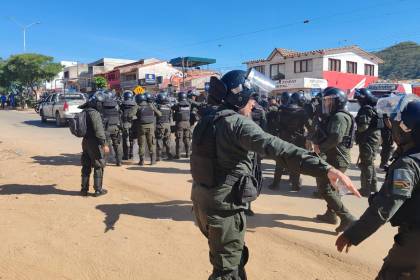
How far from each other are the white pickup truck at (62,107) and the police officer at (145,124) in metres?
10.3

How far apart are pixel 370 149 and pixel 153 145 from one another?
539 centimetres

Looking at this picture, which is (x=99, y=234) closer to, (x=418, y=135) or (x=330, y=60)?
(x=418, y=135)

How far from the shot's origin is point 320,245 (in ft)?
15.9

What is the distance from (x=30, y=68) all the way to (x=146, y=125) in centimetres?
3694

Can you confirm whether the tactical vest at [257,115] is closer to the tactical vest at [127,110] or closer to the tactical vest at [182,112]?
the tactical vest at [182,112]

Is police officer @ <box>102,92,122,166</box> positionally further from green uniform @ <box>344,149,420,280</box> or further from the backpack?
green uniform @ <box>344,149,420,280</box>

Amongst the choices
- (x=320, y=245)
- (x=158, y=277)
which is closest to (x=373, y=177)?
(x=320, y=245)

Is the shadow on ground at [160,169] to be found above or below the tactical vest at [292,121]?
below

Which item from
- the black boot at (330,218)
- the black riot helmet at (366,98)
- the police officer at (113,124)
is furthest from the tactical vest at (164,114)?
the black boot at (330,218)

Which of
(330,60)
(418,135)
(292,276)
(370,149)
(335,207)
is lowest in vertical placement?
(292,276)

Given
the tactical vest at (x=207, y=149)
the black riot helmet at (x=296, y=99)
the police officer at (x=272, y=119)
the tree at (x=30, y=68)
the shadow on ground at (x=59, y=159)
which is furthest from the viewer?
the tree at (x=30, y=68)

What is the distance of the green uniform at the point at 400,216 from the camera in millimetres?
2354

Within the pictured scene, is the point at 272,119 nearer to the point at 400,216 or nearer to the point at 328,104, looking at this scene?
the point at 328,104

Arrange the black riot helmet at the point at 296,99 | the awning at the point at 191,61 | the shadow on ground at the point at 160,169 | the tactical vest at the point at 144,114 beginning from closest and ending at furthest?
1. the black riot helmet at the point at 296,99
2. the shadow on ground at the point at 160,169
3. the tactical vest at the point at 144,114
4. the awning at the point at 191,61
